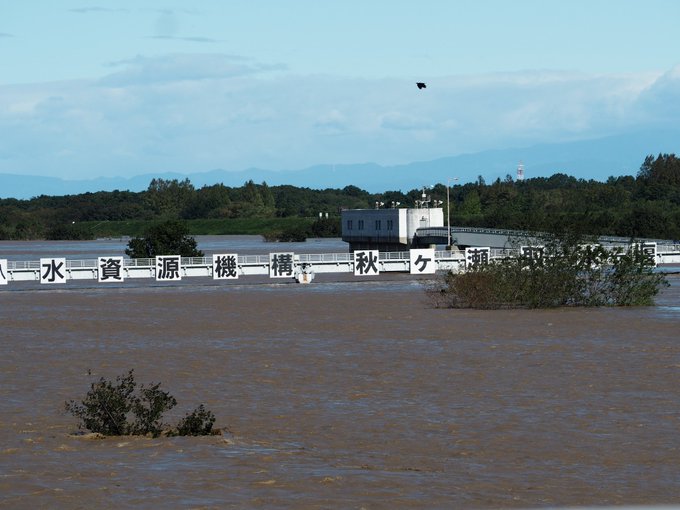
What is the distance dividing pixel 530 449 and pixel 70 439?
5.67 metres

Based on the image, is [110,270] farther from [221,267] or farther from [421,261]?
[421,261]

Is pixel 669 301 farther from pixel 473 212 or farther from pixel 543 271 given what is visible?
pixel 473 212

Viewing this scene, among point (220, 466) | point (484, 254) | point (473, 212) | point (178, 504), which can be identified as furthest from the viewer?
point (473, 212)

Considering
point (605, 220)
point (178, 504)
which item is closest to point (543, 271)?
point (178, 504)

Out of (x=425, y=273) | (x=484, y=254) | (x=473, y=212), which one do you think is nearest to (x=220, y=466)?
(x=484, y=254)

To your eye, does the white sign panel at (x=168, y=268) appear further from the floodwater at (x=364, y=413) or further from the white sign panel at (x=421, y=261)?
the floodwater at (x=364, y=413)

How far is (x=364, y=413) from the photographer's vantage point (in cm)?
1778

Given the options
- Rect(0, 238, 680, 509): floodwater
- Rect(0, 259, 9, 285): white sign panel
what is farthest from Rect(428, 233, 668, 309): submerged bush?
Answer: Rect(0, 259, 9, 285): white sign panel

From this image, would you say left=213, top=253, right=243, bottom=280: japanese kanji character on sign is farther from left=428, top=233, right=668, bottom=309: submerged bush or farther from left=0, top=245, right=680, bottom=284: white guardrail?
left=428, top=233, right=668, bottom=309: submerged bush

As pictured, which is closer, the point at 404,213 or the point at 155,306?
the point at 155,306

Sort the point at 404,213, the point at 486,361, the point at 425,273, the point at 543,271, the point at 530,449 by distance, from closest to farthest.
Answer: the point at 530,449
the point at 486,361
the point at 543,271
the point at 425,273
the point at 404,213

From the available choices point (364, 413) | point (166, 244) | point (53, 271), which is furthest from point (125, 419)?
point (166, 244)

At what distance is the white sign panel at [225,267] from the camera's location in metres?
66.3

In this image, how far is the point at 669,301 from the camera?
149ft
